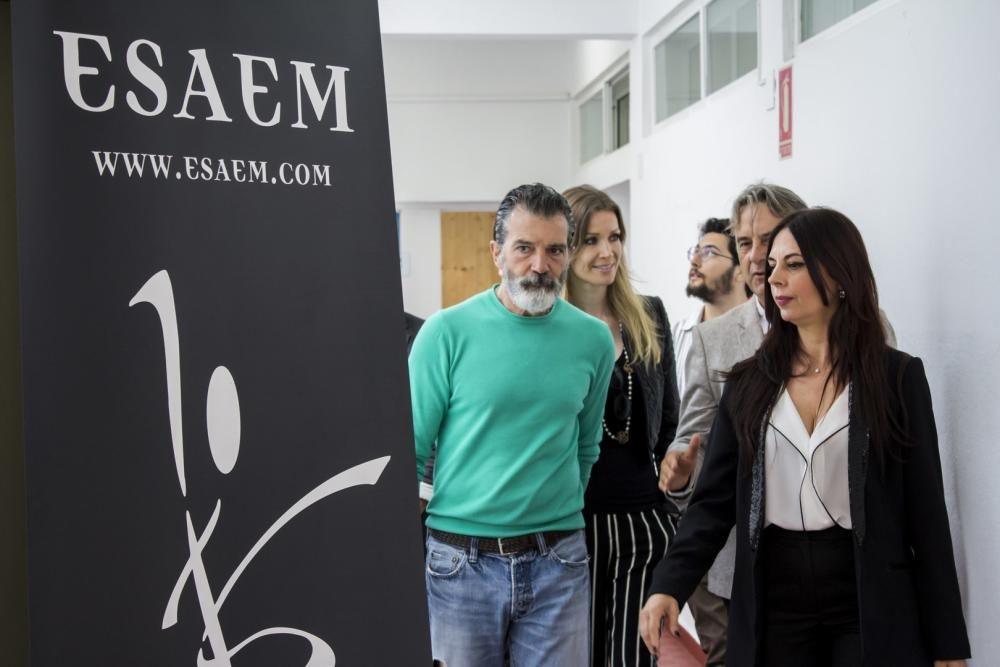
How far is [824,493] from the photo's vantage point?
2.04 metres

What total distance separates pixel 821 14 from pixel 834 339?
2136 mm

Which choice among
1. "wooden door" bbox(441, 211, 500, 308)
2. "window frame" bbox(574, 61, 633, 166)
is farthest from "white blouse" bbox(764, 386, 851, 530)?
"wooden door" bbox(441, 211, 500, 308)

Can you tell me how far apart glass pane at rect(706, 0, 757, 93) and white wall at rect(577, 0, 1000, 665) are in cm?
67

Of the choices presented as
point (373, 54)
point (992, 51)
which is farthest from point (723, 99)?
point (373, 54)

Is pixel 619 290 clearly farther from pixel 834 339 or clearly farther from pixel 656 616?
pixel 656 616

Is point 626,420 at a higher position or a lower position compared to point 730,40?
lower

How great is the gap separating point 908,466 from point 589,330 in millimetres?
759

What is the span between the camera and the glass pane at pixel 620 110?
8.35 metres

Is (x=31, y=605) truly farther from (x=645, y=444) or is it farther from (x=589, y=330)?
(x=645, y=444)

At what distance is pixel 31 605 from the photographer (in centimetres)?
143

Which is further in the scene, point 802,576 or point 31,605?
point 802,576

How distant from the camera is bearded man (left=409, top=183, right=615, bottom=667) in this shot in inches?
86.6

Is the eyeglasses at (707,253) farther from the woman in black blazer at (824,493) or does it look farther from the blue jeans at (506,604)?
the blue jeans at (506,604)

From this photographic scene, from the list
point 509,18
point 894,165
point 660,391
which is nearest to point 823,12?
point 894,165
